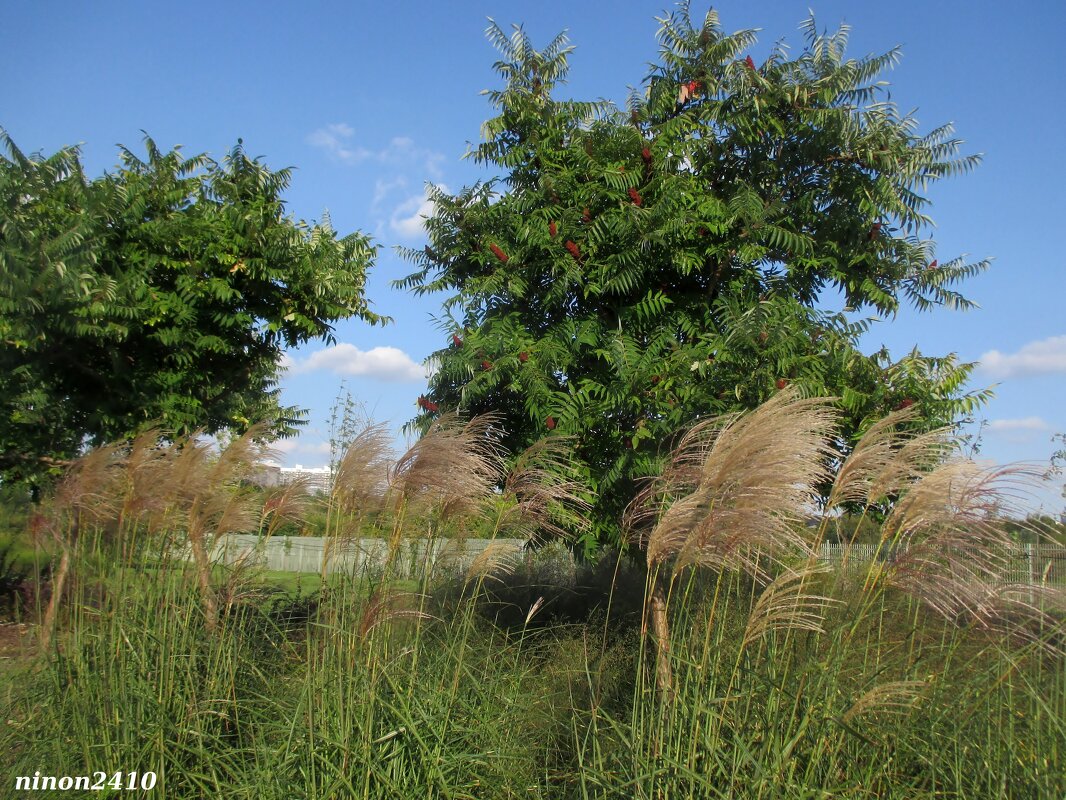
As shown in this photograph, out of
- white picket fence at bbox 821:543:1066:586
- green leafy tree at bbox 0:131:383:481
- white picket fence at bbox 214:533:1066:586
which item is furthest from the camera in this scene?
green leafy tree at bbox 0:131:383:481

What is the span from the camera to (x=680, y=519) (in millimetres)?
3156

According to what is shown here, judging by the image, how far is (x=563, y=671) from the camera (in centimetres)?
536

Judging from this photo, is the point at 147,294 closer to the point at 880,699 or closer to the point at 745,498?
the point at 745,498

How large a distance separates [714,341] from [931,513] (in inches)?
117

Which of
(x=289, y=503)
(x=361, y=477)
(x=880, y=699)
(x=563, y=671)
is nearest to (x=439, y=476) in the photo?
(x=361, y=477)

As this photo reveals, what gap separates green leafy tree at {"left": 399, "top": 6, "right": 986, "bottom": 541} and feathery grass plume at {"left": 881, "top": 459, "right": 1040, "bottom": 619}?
250 cm

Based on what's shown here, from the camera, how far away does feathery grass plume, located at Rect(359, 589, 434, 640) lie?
3.87 metres

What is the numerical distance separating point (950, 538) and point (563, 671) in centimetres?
294

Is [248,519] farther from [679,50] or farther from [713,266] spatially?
[679,50]

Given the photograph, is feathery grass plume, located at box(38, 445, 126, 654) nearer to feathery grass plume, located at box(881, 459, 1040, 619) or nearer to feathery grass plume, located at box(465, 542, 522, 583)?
feathery grass plume, located at box(465, 542, 522, 583)

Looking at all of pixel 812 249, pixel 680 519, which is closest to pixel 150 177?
pixel 812 249

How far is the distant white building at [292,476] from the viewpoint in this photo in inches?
183

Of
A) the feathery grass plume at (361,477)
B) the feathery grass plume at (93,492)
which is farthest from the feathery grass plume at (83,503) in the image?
the feathery grass plume at (361,477)

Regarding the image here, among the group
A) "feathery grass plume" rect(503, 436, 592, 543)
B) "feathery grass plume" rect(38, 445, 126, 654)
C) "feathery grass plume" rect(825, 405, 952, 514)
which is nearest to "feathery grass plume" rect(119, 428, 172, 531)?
"feathery grass plume" rect(38, 445, 126, 654)
